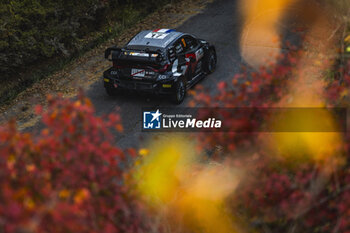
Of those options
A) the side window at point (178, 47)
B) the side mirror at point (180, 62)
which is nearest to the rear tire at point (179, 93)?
the side mirror at point (180, 62)

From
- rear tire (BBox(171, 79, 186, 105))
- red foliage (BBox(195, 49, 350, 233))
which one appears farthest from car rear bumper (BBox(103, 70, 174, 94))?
red foliage (BBox(195, 49, 350, 233))

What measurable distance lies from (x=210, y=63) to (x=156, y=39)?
2.60 m

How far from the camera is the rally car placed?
10930 millimetres

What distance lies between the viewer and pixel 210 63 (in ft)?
43.6

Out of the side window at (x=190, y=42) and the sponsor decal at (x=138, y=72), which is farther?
the side window at (x=190, y=42)

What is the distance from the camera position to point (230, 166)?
25.9 ft

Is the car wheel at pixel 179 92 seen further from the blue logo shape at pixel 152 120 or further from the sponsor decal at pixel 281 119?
the sponsor decal at pixel 281 119

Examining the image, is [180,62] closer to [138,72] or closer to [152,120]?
[138,72]

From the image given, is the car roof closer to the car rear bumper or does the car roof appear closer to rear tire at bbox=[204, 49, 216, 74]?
the car rear bumper

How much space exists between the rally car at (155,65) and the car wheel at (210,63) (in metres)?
1.06

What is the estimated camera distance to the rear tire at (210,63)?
42.7 ft

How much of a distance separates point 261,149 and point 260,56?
824 centimetres

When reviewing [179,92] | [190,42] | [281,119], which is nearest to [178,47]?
[190,42]

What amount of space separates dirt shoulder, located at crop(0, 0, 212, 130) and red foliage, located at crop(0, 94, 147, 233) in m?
6.92
